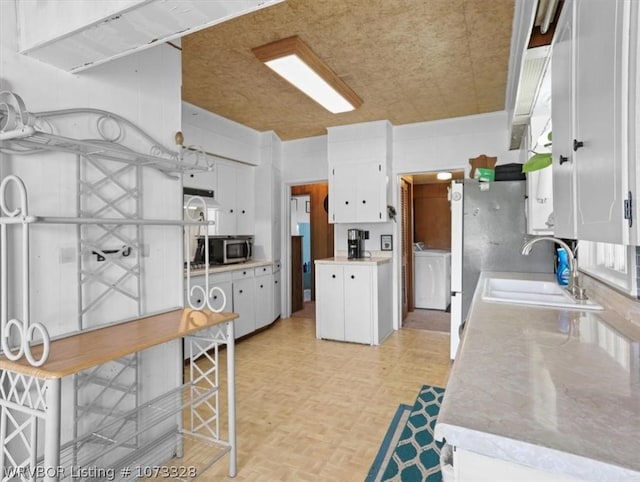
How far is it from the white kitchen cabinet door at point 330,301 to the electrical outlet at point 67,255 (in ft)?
9.43

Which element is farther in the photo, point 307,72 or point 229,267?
point 229,267

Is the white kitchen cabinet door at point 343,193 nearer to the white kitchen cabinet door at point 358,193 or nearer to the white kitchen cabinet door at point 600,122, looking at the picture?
the white kitchen cabinet door at point 358,193

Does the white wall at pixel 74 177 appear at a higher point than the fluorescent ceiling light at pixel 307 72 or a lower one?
lower

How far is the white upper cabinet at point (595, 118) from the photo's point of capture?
714mm

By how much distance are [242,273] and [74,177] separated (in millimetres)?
2629

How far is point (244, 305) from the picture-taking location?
4113mm

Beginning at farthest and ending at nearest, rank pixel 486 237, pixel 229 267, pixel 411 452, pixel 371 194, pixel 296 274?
pixel 296 274, pixel 371 194, pixel 229 267, pixel 486 237, pixel 411 452

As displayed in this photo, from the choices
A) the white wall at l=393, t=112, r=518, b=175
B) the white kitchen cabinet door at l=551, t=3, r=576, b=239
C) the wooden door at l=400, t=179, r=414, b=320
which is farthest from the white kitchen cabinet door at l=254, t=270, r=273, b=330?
the white kitchen cabinet door at l=551, t=3, r=576, b=239

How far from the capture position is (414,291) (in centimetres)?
587

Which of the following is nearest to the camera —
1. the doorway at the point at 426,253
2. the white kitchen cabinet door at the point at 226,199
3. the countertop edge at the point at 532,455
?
the countertop edge at the point at 532,455

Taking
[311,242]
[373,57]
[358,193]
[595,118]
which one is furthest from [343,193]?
[595,118]

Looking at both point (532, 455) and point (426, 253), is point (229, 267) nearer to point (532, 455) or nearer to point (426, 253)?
point (426, 253)

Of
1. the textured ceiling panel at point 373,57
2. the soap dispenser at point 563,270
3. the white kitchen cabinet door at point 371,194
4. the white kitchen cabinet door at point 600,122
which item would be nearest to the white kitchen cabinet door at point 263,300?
the white kitchen cabinet door at point 371,194

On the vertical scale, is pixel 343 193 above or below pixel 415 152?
below
